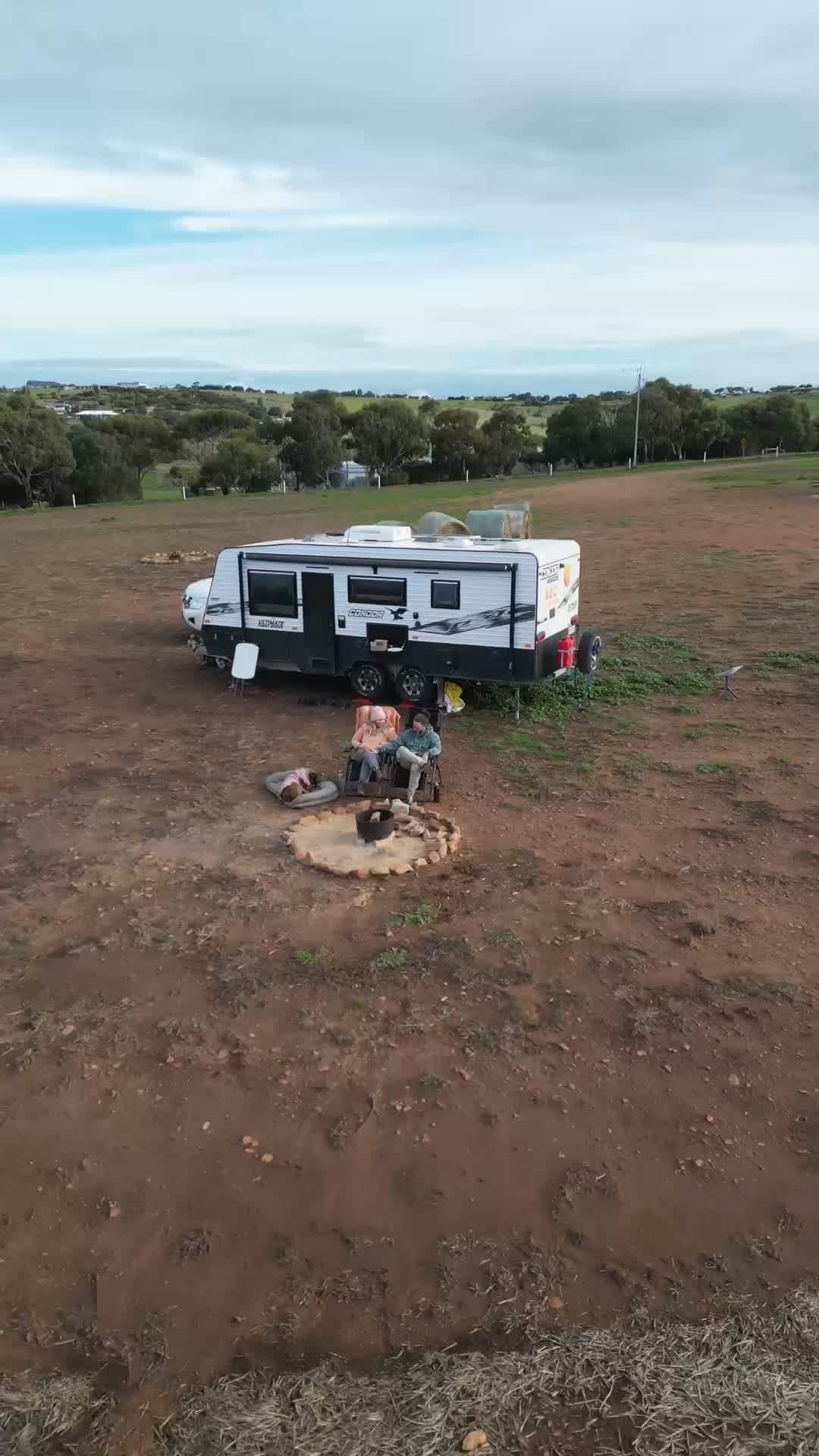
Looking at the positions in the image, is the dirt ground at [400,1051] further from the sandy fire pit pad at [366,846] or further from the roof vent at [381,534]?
the roof vent at [381,534]

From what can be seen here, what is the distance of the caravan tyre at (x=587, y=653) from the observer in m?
14.2

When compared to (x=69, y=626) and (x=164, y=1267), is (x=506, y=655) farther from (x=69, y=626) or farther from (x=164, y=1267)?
(x=69, y=626)

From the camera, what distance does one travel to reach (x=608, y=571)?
25219mm

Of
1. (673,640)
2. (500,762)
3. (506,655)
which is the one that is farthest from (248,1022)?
(673,640)

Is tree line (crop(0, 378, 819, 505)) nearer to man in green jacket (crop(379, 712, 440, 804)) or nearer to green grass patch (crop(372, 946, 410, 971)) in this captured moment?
man in green jacket (crop(379, 712, 440, 804))

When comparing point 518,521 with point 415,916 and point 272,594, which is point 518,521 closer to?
point 272,594

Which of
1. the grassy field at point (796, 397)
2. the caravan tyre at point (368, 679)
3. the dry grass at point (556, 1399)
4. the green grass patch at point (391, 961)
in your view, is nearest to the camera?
the dry grass at point (556, 1399)

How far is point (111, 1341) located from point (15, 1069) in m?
2.22

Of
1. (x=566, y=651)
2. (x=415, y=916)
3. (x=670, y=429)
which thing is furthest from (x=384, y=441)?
(x=415, y=916)

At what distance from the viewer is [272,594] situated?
561 inches

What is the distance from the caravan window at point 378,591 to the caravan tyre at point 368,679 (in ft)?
2.95

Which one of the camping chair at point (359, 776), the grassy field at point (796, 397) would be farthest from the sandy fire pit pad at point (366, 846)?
the grassy field at point (796, 397)

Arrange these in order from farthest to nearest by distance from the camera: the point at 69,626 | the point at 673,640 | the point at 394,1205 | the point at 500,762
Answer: the point at 69,626 → the point at 673,640 → the point at 500,762 → the point at 394,1205

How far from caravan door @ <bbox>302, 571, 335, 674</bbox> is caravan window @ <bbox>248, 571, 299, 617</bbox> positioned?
21 centimetres
